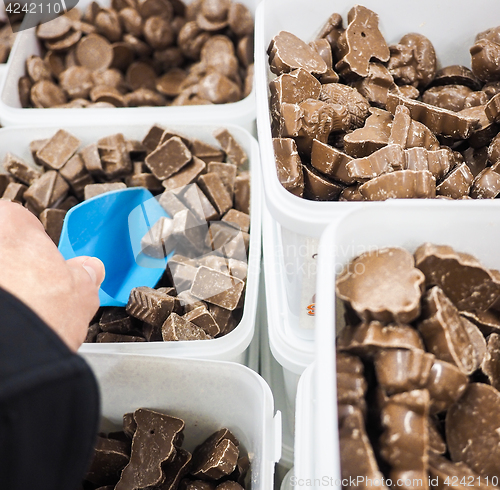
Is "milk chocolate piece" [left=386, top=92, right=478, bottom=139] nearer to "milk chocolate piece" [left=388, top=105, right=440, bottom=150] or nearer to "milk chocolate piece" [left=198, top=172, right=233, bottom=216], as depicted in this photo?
"milk chocolate piece" [left=388, top=105, right=440, bottom=150]

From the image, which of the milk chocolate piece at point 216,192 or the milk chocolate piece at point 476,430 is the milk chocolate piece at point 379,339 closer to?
the milk chocolate piece at point 476,430

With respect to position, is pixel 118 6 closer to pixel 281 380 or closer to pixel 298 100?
pixel 298 100

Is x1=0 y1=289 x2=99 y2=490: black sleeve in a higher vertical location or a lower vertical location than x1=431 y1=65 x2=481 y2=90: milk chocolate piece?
lower

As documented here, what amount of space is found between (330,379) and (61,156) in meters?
1.29

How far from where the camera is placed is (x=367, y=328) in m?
0.73

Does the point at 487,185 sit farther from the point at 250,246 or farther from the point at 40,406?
the point at 40,406

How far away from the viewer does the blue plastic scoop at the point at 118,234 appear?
1.36m

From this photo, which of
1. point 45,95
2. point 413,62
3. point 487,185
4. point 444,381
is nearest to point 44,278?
point 444,381

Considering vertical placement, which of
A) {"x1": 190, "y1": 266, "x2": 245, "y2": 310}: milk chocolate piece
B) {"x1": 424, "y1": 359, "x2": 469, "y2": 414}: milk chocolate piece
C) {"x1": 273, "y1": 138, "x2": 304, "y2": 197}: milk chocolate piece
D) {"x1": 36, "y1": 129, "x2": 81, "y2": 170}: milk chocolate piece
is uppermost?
{"x1": 273, "y1": 138, "x2": 304, "y2": 197}: milk chocolate piece

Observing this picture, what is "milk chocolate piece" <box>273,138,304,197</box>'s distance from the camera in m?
1.01

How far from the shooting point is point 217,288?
4.06 feet

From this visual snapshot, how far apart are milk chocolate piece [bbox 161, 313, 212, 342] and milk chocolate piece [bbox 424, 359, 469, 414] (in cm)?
64

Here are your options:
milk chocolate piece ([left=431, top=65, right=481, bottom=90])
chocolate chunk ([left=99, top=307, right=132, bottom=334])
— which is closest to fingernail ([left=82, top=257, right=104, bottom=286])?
chocolate chunk ([left=99, top=307, right=132, bottom=334])

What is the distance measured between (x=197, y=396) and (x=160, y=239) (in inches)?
19.8
